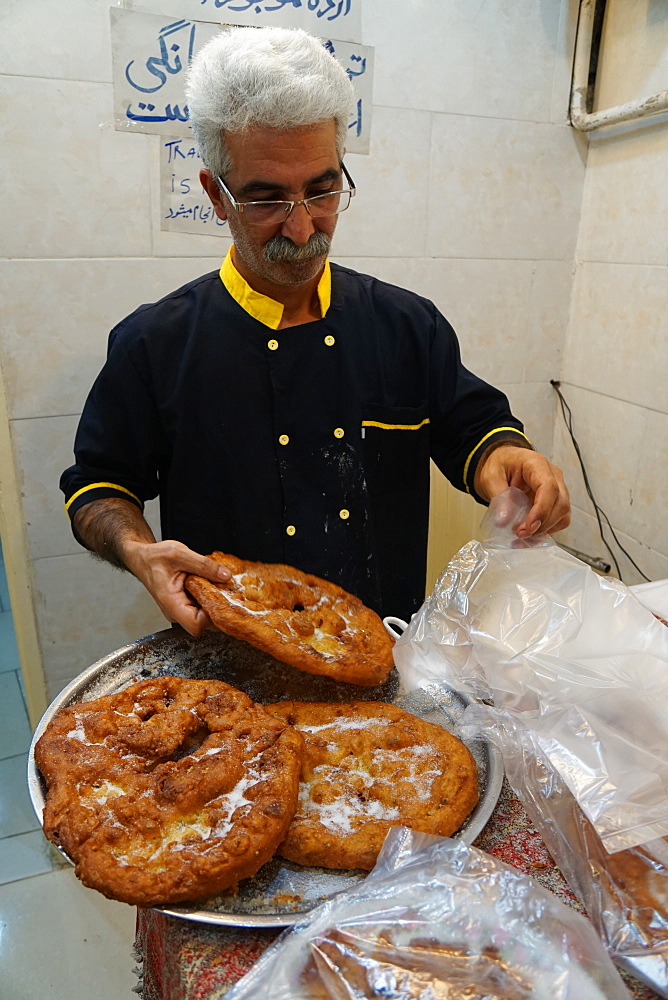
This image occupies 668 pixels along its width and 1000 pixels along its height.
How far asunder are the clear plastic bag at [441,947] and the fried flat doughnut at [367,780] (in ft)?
0.32

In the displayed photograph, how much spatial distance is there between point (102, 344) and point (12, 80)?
0.69 metres

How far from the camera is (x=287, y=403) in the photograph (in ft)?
5.40

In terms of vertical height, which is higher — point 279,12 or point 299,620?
point 279,12

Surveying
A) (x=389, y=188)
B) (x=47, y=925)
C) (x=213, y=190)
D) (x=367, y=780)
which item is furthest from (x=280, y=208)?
(x=47, y=925)

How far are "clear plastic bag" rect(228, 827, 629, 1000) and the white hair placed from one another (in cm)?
130

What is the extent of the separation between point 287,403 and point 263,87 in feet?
2.10

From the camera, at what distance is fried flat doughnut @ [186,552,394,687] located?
1096 mm

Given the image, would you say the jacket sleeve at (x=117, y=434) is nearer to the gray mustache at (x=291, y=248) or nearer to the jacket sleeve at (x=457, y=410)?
the gray mustache at (x=291, y=248)

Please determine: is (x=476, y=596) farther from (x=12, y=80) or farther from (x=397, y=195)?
(x=12, y=80)

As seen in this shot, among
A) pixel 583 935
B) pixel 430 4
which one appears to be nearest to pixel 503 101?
pixel 430 4

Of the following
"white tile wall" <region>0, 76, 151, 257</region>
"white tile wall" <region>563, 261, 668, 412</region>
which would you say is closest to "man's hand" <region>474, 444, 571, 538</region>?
"white tile wall" <region>563, 261, 668, 412</region>

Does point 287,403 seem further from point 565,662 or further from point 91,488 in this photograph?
point 565,662

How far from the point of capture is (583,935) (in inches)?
27.7

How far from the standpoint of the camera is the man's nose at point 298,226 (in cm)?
143
